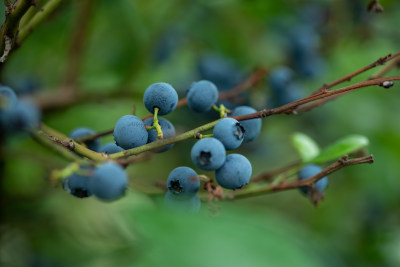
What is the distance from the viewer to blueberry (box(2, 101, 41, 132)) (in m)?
0.81

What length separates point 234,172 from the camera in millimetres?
1024

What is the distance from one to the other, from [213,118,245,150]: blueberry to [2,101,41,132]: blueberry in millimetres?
399

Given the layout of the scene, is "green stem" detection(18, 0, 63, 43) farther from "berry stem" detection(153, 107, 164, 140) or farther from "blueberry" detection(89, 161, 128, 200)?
"blueberry" detection(89, 161, 128, 200)

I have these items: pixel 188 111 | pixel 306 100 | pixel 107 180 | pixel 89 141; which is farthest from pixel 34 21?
pixel 188 111

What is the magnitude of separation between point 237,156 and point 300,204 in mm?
2592

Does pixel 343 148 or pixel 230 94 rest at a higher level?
pixel 230 94

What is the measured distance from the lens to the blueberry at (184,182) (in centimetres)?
103

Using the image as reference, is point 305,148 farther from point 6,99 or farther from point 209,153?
point 6,99

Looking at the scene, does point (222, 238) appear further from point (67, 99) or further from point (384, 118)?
point (384, 118)

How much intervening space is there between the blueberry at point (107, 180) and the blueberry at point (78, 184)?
0.18m

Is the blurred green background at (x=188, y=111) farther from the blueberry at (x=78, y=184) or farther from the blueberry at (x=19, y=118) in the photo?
the blueberry at (x=19, y=118)

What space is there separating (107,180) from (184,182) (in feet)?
0.86

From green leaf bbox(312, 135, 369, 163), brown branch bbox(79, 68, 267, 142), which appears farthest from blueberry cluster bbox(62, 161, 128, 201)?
green leaf bbox(312, 135, 369, 163)

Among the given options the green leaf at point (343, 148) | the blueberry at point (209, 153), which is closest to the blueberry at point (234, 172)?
the blueberry at point (209, 153)
